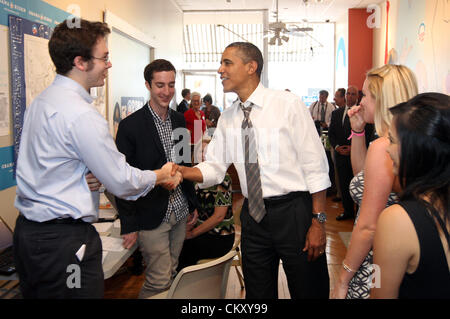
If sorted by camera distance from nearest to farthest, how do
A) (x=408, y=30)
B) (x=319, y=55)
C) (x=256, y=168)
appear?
(x=256, y=168), (x=408, y=30), (x=319, y=55)

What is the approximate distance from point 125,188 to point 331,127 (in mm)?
4688

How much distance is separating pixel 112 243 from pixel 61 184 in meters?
0.89

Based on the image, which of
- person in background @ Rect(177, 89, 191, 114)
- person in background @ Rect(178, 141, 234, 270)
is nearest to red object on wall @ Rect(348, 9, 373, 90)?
person in background @ Rect(177, 89, 191, 114)

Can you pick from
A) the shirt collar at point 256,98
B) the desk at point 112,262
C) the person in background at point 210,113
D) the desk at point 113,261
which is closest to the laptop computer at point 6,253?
the desk at point 112,262

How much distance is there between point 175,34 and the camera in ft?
32.6

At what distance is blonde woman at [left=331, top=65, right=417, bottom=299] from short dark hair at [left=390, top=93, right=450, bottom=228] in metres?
0.39

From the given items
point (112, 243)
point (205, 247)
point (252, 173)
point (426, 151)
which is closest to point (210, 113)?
point (205, 247)

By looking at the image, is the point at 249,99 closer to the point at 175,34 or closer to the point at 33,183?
the point at 33,183

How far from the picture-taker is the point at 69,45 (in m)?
1.66

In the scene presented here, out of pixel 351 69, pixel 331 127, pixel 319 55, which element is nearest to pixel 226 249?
pixel 331 127

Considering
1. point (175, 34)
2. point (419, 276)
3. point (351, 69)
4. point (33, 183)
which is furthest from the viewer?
point (351, 69)

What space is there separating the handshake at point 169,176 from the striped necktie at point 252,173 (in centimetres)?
41

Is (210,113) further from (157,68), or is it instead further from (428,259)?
(428,259)

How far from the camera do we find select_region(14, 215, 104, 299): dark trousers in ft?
5.13
